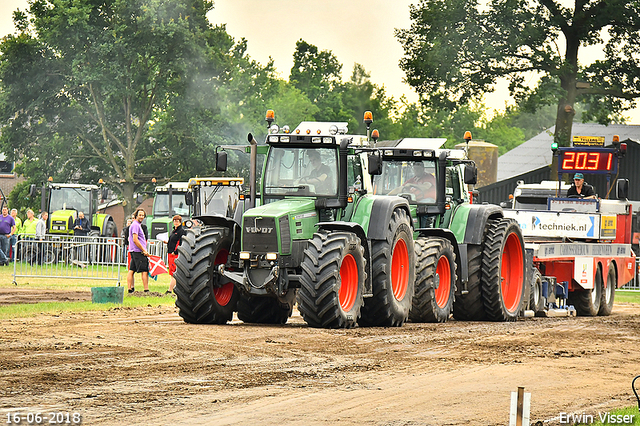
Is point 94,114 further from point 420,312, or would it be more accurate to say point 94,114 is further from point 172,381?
point 172,381

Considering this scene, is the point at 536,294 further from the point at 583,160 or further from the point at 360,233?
the point at 583,160

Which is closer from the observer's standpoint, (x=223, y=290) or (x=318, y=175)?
(x=318, y=175)

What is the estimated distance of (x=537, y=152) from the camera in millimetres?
59625

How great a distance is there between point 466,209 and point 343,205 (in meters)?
3.80

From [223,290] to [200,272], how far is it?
1.00m

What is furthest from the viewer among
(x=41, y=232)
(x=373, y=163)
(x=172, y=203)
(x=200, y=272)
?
(x=172, y=203)

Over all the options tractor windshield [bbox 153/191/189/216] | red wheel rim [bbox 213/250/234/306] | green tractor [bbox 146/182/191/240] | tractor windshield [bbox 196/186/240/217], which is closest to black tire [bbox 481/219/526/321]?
red wheel rim [bbox 213/250/234/306]

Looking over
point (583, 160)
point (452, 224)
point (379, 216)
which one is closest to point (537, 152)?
point (583, 160)

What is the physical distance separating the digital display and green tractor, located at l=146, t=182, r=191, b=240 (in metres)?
13.9

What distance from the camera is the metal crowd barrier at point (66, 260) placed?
25.2 meters

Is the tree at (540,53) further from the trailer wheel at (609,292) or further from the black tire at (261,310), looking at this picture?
the black tire at (261,310)

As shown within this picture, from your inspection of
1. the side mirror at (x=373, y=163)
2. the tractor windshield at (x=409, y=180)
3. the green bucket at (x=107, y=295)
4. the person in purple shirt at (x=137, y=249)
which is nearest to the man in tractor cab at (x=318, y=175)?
the side mirror at (x=373, y=163)

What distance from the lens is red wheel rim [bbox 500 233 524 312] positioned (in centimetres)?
1809

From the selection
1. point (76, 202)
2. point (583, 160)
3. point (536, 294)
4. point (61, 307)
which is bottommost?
point (61, 307)
